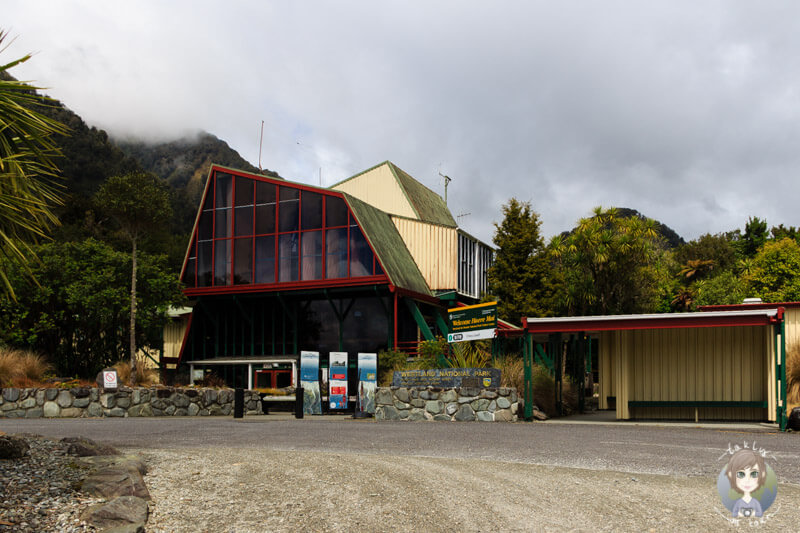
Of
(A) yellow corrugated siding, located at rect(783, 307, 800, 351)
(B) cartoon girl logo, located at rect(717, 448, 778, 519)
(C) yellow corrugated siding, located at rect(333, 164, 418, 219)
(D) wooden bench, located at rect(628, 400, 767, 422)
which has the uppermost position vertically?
(C) yellow corrugated siding, located at rect(333, 164, 418, 219)

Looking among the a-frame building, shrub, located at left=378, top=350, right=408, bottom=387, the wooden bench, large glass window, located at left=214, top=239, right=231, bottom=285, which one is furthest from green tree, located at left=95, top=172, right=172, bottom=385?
the wooden bench

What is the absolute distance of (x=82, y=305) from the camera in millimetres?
29547

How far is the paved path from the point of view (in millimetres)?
10289

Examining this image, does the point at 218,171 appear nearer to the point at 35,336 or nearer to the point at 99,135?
the point at 35,336

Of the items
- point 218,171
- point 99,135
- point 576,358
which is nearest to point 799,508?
point 576,358

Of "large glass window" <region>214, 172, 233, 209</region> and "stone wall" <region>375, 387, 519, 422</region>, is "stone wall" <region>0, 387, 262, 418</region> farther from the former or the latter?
"large glass window" <region>214, 172, 233, 209</region>

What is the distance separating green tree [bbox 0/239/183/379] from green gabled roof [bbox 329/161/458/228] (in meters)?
14.0

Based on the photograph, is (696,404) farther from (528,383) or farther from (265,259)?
(265,259)

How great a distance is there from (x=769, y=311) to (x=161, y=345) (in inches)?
1123

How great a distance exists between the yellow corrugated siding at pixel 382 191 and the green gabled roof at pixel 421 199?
190 millimetres

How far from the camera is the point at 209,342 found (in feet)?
116

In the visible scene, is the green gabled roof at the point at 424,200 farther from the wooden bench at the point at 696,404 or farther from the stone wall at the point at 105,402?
the wooden bench at the point at 696,404

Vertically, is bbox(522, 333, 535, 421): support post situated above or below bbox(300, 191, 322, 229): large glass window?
below

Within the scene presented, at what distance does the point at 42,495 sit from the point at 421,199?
3726 cm
